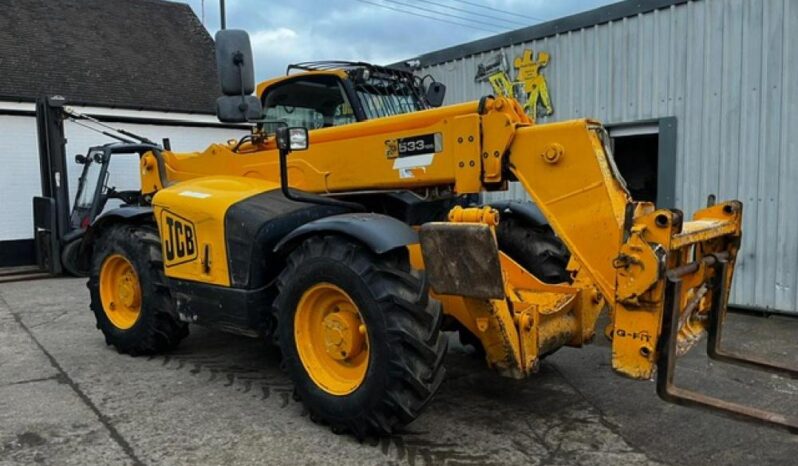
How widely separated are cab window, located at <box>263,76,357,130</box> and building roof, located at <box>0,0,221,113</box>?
376 inches

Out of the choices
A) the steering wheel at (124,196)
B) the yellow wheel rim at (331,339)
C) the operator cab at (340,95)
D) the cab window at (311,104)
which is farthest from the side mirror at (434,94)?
the steering wheel at (124,196)

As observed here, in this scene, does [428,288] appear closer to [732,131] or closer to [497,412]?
[497,412]

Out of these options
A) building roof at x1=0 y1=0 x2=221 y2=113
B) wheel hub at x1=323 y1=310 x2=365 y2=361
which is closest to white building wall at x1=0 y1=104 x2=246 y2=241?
building roof at x1=0 y1=0 x2=221 y2=113

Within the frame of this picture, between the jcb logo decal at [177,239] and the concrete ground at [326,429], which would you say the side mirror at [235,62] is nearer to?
the jcb logo decal at [177,239]

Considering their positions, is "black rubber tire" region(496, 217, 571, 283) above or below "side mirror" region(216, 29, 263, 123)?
below

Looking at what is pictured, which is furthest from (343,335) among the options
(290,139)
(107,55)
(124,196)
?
(107,55)

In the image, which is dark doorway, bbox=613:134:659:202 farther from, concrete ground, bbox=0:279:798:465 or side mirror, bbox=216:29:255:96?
side mirror, bbox=216:29:255:96

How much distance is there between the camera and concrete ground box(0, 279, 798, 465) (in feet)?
12.1

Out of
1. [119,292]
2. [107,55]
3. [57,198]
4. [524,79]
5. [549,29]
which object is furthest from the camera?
[107,55]

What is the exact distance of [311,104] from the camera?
213 inches

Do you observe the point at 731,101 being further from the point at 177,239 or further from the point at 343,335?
the point at 177,239

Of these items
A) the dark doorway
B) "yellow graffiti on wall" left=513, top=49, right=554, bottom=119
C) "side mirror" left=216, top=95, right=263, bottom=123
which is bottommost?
the dark doorway

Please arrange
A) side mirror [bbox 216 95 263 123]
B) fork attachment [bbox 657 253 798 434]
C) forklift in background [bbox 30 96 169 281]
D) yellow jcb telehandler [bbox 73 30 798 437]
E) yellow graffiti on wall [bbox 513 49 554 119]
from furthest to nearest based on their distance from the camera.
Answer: forklift in background [bbox 30 96 169 281] → yellow graffiti on wall [bbox 513 49 554 119] → side mirror [bbox 216 95 263 123] → yellow jcb telehandler [bbox 73 30 798 437] → fork attachment [bbox 657 253 798 434]

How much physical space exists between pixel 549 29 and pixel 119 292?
20.4ft
